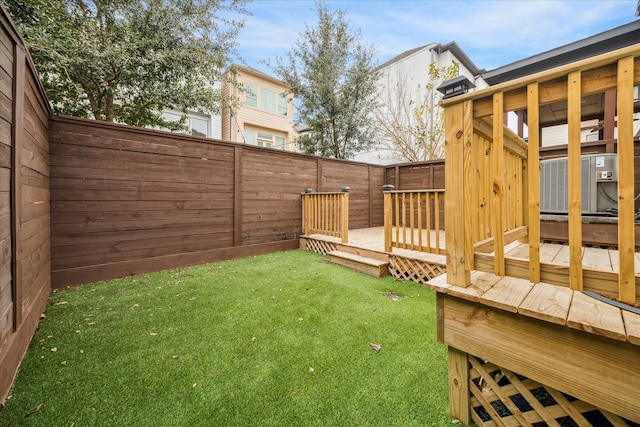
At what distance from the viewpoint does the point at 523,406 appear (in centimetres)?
131

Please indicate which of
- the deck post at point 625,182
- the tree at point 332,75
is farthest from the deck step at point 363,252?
the tree at point 332,75

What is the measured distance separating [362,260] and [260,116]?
10.8 m

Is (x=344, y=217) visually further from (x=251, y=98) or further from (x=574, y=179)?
(x=251, y=98)

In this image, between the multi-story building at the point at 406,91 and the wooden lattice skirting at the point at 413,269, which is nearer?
the wooden lattice skirting at the point at 413,269

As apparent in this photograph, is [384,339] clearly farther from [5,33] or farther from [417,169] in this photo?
[417,169]

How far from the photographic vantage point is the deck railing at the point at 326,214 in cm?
462

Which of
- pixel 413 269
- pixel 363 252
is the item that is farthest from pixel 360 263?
pixel 413 269

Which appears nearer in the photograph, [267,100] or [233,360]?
[233,360]

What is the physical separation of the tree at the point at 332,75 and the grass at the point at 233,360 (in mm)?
7194

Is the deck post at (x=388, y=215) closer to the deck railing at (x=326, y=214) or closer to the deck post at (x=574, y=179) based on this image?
the deck railing at (x=326, y=214)

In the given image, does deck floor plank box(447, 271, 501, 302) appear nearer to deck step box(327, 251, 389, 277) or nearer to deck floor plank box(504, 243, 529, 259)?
deck floor plank box(504, 243, 529, 259)

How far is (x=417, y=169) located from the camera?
22.5 feet

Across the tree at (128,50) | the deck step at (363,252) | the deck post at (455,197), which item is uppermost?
the tree at (128,50)

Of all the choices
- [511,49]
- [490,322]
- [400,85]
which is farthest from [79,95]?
[511,49]
